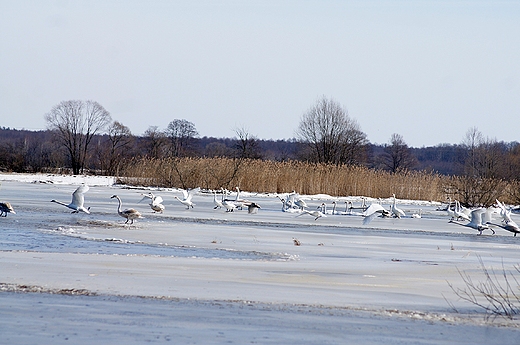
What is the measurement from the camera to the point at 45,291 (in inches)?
325

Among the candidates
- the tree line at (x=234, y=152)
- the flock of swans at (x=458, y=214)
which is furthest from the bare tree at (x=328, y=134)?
the flock of swans at (x=458, y=214)

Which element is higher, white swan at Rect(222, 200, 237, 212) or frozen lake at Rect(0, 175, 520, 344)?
white swan at Rect(222, 200, 237, 212)

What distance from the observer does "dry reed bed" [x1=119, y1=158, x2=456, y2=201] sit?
3622cm

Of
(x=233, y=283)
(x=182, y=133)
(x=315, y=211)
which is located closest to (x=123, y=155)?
(x=182, y=133)

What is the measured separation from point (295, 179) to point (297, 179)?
0.14 metres

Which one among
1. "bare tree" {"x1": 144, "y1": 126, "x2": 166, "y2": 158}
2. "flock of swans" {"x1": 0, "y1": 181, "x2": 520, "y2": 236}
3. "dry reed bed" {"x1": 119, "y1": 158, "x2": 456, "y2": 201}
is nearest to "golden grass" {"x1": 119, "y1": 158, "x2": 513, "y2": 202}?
"dry reed bed" {"x1": 119, "y1": 158, "x2": 456, "y2": 201}

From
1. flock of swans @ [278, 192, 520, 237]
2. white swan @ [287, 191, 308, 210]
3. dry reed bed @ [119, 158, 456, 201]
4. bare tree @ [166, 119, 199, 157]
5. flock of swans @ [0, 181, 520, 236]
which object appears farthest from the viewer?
bare tree @ [166, 119, 199, 157]

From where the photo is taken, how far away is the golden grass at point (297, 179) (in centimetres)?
3622

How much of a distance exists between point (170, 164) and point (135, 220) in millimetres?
18901

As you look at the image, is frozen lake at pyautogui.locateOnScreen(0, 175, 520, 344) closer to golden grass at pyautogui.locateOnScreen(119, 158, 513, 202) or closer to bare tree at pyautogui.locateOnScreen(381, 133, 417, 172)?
golden grass at pyautogui.locateOnScreen(119, 158, 513, 202)

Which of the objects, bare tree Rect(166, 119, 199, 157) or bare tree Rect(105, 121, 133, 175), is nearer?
bare tree Rect(105, 121, 133, 175)

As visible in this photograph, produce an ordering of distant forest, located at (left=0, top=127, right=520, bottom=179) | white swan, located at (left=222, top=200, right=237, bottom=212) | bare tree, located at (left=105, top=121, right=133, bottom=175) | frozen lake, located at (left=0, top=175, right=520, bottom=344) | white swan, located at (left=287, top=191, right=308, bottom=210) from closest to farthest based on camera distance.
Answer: frozen lake, located at (left=0, top=175, right=520, bottom=344)
white swan, located at (left=222, top=200, right=237, bottom=212)
white swan, located at (left=287, top=191, right=308, bottom=210)
distant forest, located at (left=0, top=127, right=520, bottom=179)
bare tree, located at (left=105, top=121, right=133, bottom=175)

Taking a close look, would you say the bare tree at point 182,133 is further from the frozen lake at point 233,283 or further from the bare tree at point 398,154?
the frozen lake at point 233,283

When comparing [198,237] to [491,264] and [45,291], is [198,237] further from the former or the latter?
[45,291]
